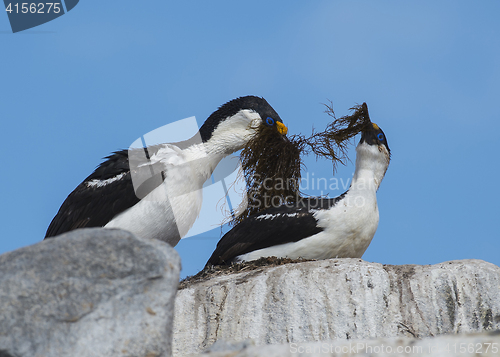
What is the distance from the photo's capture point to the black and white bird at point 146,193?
728cm

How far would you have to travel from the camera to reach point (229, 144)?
812 cm

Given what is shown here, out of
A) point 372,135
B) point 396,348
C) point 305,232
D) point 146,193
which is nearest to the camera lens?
point 396,348

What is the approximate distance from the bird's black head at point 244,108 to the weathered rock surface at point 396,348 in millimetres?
5511

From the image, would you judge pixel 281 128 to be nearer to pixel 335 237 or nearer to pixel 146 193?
pixel 335 237

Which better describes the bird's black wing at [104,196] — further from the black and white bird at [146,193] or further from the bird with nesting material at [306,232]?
the bird with nesting material at [306,232]

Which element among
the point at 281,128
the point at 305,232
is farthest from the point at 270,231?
the point at 281,128

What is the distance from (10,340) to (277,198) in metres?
5.88

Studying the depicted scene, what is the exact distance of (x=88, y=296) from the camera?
3080 mm

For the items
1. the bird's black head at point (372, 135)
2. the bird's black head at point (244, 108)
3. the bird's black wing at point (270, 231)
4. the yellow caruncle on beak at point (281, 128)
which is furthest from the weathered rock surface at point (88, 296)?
the bird's black head at point (372, 135)

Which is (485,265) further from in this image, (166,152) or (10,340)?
(10,340)

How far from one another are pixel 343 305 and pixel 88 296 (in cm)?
360

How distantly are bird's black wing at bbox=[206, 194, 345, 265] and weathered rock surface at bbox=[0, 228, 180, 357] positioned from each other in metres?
4.30

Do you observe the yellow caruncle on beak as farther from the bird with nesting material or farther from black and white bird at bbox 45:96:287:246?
the bird with nesting material

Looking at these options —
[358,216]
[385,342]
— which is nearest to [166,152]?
[358,216]
